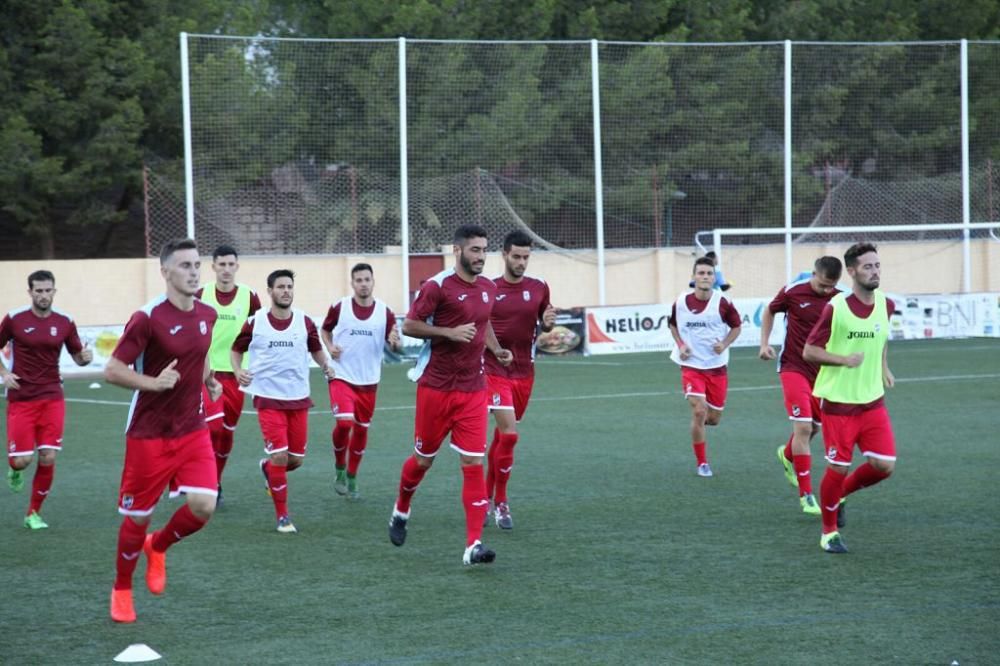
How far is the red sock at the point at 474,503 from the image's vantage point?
8742mm

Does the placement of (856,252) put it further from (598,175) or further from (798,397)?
(598,175)

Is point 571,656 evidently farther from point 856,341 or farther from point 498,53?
point 498,53

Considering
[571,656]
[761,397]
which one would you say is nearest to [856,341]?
[571,656]

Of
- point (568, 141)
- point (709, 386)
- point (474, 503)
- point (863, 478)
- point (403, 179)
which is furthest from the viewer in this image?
point (568, 141)

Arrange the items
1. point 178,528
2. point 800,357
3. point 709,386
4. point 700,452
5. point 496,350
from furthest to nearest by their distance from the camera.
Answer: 1. point 709,386
2. point 700,452
3. point 800,357
4. point 496,350
5. point 178,528

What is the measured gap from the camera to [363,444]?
11.9 m

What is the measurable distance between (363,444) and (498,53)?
64.3 feet

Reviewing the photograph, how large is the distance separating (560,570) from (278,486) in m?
2.64

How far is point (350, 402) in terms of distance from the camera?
11805 millimetres

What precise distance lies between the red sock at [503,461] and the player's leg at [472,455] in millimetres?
1241

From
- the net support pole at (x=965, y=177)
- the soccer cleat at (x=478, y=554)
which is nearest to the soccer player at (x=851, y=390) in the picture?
the soccer cleat at (x=478, y=554)

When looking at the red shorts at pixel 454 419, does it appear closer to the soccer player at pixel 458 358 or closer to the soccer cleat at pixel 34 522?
the soccer player at pixel 458 358

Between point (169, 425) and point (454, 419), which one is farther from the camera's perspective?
point (454, 419)

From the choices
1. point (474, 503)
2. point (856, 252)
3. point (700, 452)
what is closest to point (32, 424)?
point (474, 503)
